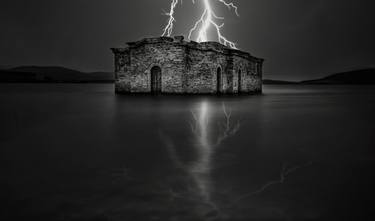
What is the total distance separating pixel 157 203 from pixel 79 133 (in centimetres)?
409

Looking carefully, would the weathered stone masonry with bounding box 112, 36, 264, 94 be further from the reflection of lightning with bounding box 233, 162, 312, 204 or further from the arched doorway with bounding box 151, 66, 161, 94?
the reflection of lightning with bounding box 233, 162, 312, 204

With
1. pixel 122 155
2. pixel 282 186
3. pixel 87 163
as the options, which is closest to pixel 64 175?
pixel 87 163

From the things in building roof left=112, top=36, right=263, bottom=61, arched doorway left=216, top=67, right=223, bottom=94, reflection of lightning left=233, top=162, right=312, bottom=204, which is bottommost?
reflection of lightning left=233, top=162, right=312, bottom=204

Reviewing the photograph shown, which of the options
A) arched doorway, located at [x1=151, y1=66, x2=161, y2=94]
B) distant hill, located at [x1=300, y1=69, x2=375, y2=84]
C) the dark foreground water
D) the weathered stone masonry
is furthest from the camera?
distant hill, located at [x1=300, y1=69, x2=375, y2=84]

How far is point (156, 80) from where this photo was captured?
22.8 meters

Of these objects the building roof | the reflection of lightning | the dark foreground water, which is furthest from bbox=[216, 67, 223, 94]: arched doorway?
the reflection of lightning

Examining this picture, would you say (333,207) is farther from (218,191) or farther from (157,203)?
(157,203)

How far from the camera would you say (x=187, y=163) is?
3674 millimetres

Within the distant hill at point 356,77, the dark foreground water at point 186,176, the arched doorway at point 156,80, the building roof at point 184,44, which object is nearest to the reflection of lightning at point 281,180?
the dark foreground water at point 186,176

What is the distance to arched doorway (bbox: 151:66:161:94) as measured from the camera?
2270 centimetres

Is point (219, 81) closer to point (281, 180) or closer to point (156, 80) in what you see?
point (156, 80)

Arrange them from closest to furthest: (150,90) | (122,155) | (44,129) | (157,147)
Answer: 1. (122,155)
2. (157,147)
3. (44,129)
4. (150,90)

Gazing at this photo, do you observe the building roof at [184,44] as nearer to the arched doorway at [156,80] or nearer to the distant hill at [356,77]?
the arched doorway at [156,80]

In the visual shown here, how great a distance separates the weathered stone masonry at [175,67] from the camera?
71.7 ft
